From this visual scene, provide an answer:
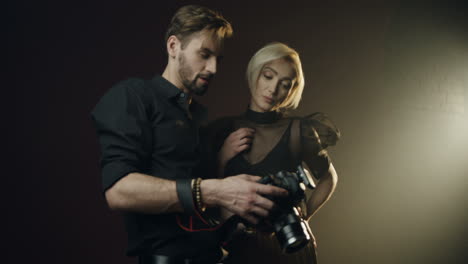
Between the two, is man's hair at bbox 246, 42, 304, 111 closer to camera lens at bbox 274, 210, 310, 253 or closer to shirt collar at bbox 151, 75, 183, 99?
shirt collar at bbox 151, 75, 183, 99

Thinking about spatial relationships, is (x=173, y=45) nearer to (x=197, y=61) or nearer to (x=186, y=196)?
(x=197, y=61)

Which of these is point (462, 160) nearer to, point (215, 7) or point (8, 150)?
point (215, 7)

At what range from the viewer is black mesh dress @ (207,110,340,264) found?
3.26 ft

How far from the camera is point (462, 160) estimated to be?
174 centimetres

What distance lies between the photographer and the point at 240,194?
780 mm

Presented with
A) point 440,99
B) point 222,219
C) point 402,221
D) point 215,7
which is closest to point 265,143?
point 222,219

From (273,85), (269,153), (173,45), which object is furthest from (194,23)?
(269,153)

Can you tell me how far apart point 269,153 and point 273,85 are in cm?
20

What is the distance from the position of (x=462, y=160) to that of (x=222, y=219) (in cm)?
139

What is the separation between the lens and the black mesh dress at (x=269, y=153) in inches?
39.1

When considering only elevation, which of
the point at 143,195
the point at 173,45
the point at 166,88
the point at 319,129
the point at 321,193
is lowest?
the point at 321,193

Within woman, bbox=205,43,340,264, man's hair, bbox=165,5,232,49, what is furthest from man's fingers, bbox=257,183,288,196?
man's hair, bbox=165,5,232,49

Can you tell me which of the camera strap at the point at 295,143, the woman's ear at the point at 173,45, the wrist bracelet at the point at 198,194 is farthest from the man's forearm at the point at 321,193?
the woman's ear at the point at 173,45

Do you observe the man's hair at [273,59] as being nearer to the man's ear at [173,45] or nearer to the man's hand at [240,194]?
the man's ear at [173,45]
